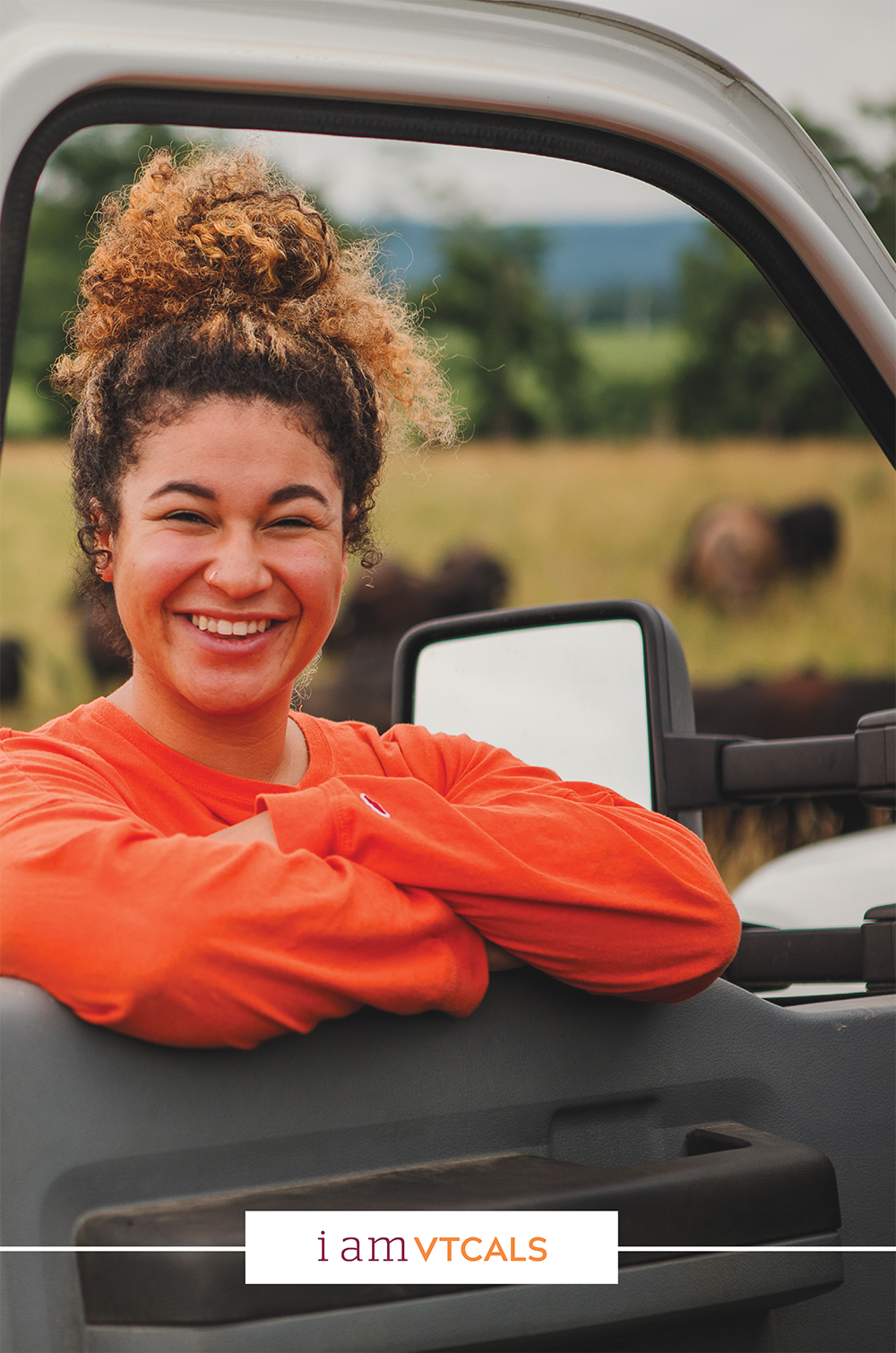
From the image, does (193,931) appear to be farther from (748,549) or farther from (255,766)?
(748,549)

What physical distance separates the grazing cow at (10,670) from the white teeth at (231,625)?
7.84 m

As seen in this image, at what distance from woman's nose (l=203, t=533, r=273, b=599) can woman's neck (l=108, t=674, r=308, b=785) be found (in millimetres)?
216

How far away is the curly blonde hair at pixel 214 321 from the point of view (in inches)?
63.8

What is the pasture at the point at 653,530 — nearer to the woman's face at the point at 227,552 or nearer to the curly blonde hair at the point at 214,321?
the curly blonde hair at the point at 214,321

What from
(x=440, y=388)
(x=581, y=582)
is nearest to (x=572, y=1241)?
(x=440, y=388)

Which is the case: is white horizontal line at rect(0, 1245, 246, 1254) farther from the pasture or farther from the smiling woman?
the pasture

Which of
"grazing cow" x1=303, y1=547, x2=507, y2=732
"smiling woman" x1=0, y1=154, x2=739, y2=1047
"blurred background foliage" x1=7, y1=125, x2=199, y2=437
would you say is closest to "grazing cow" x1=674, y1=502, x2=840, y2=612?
"grazing cow" x1=303, y1=547, x2=507, y2=732

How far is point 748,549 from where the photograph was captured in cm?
1215

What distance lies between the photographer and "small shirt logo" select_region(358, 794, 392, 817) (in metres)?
1.33

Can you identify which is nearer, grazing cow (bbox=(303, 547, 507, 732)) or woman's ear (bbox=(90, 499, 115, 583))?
woman's ear (bbox=(90, 499, 115, 583))

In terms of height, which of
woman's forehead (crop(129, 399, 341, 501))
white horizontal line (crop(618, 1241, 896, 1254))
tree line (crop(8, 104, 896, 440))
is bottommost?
white horizontal line (crop(618, 1241, 896, 1254))

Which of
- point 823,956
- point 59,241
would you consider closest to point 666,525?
point 59,241

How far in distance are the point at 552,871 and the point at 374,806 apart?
0.19 meters

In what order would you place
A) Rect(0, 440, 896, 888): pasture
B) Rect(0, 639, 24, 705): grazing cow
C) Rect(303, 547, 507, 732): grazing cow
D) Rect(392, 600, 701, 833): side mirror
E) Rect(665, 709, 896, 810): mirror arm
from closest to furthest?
Rect(665, 709, 896, 810): mirror arm → Rect(392, 600, 701, 833): side mirror → Rect(303, 547, 507, 732): grazing cow → Rect(0, 639, 24, 705): grazing cow → Rect(0, 440, 896, 888): pasture
